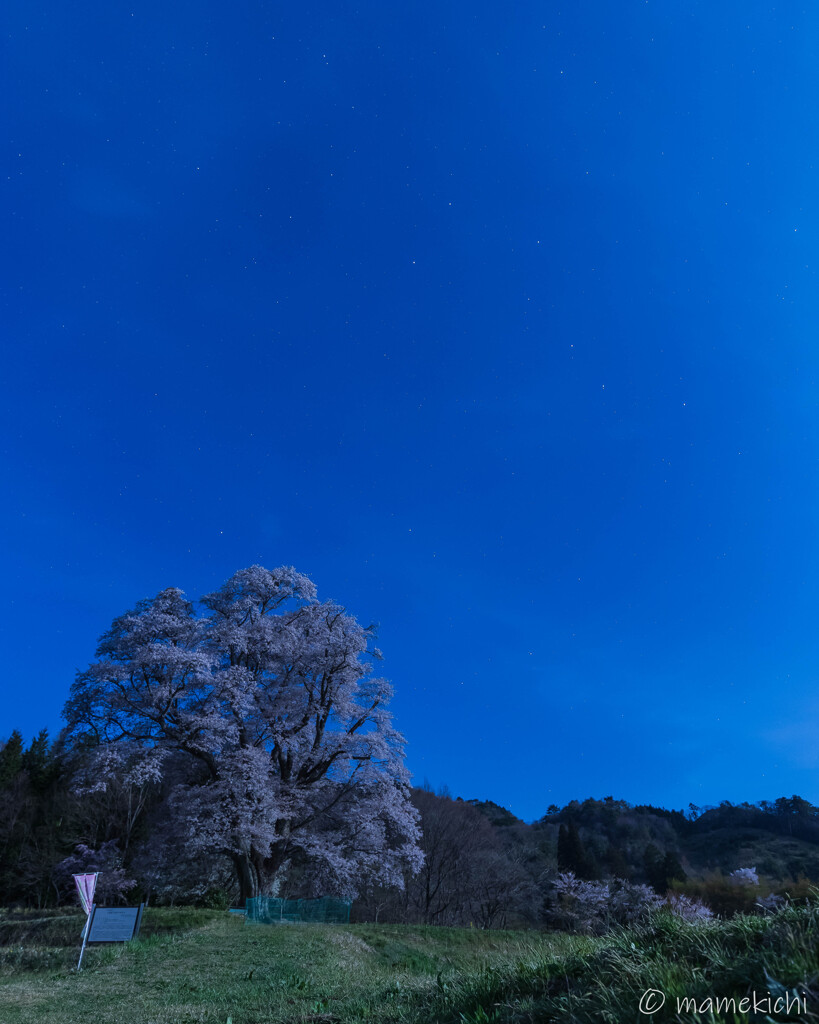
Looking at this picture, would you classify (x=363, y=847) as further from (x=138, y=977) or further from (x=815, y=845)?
(x=815, y=845)

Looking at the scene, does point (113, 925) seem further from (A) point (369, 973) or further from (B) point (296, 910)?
(A) point (369, 973)

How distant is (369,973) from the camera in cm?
1209

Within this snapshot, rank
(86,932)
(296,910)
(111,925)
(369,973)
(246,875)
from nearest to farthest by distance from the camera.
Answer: (369,973)
(86,932)
(111,925)
(296,910)
(246,875)

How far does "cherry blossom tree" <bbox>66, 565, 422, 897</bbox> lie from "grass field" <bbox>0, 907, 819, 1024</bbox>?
2.96 meters

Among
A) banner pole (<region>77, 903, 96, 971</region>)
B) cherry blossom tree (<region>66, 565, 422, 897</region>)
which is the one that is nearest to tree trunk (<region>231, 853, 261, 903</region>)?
cherry blossom tree (<region>66, 565, 422, 897</region>)

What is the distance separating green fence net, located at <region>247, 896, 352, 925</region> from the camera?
19.6 meters

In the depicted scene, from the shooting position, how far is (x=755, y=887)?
3381 cm

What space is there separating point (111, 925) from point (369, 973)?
26.0ft

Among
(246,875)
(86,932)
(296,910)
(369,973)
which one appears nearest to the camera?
(369,973)

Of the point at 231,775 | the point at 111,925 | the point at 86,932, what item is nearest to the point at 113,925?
the point at 111,925

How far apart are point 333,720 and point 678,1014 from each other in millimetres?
23547

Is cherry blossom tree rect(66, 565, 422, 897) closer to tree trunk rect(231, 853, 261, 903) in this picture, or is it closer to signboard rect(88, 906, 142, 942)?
tree trunk rect(231, 853, 261, 903)

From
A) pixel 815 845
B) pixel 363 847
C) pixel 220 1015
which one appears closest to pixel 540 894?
pixel 363 847

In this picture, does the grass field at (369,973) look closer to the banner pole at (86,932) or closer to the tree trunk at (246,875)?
the banner pole at (86,932)
